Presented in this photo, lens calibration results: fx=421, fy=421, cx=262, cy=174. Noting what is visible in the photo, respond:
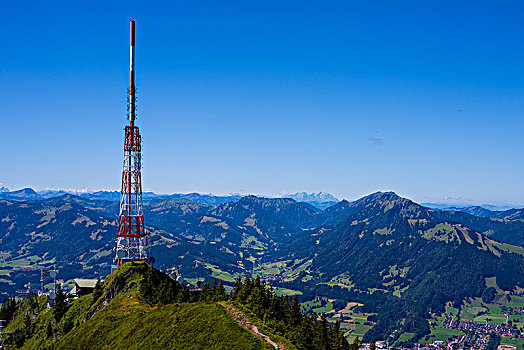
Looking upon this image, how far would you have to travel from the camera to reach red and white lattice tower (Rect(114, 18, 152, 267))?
5448 inches

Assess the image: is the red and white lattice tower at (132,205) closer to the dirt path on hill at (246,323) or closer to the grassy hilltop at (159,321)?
the grassy hilltop at (159,321)

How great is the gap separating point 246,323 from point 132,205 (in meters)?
76.7

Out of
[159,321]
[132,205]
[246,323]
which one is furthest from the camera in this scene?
[132,205]

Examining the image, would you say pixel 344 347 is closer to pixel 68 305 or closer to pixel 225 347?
pixel 225 347

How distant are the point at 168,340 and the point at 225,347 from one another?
1475 centimetres

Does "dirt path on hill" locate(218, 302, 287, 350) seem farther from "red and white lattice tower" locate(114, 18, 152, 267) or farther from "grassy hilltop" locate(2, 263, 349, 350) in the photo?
"red and white lattice tower" locate(114, 18, 152, 267)

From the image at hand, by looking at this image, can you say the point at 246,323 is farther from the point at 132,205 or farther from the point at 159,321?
the point at 132,205

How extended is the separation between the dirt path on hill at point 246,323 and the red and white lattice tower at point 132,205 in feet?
203

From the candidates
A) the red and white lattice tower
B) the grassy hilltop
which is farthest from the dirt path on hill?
the red and white lattice tower

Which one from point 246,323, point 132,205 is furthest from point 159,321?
point 132,205

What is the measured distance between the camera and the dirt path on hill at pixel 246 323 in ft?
228

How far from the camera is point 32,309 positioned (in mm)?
148500

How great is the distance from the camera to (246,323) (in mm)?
77000

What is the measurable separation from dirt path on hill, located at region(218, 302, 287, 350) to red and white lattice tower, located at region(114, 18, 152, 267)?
6177 cm
